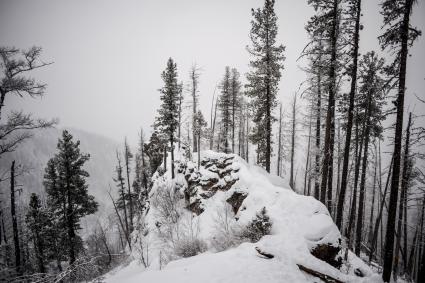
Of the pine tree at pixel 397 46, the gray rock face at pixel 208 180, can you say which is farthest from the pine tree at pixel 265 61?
the pine tree at pixel 397 46

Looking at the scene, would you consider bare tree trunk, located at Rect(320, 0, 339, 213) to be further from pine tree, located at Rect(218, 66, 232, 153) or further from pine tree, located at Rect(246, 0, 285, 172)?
pine tree, located at Rect(218, 66, 232, 153)

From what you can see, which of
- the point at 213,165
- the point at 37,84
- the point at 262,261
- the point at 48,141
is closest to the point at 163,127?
the point at 213,165

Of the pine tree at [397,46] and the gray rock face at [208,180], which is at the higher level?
the pine tree at [397,46]

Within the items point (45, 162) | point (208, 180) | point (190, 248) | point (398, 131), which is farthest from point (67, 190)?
point (45, 162)

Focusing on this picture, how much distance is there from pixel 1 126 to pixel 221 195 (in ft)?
48.0

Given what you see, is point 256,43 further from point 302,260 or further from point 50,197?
point 50,197

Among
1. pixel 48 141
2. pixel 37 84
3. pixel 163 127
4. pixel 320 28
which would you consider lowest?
pixel 48 141

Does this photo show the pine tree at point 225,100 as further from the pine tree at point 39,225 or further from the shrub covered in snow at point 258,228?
the pine tree at point 39,225

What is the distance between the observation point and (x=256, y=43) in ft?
56.6

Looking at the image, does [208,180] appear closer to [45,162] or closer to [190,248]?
[190,248]

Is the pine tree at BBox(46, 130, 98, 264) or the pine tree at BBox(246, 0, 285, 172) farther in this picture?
the pine tree at BBox(46, 130, 98, 264)

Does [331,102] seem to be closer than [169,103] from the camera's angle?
Yes

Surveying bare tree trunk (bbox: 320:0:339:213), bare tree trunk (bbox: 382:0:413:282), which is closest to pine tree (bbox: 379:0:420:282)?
bare tree trunk (bbox: 382:0:413:282)

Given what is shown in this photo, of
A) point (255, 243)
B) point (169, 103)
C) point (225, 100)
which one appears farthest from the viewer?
point (225, 100)
